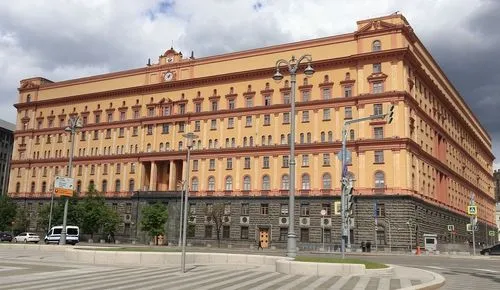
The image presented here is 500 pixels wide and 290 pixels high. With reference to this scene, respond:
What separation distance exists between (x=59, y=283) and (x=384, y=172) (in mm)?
53040

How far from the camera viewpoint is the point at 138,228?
7975cm

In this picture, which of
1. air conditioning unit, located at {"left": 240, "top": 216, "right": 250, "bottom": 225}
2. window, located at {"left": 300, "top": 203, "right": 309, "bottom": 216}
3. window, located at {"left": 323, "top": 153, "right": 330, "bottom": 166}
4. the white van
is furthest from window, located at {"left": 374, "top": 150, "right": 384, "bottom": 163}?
the white van

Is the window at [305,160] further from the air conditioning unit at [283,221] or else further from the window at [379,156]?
the window at [379,156]

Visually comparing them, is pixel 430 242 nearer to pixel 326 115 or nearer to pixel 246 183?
pixel 326 115

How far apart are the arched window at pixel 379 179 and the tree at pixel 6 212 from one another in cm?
6361

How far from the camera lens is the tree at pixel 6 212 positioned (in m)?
87.4

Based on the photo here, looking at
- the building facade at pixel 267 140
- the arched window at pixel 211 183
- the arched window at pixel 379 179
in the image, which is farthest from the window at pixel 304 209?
the arched window at pixel 211 183

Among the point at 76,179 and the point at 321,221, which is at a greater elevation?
the point at 76,179

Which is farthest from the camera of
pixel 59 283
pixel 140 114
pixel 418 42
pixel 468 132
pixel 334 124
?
pixel 468 132

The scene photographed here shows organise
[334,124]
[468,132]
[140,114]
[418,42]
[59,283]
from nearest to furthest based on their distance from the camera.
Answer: [59,283]
[334,124]
[418,42]
[140,114]
[468,132]

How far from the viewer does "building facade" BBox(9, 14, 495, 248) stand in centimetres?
6512

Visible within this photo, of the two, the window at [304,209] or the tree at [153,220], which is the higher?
the window at [304,209]

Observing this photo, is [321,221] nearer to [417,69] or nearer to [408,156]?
[408,156]

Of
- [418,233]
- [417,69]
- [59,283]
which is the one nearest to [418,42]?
[417,69]
